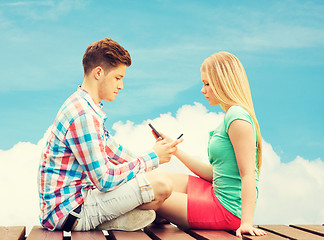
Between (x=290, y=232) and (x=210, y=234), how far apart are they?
702 millimetres

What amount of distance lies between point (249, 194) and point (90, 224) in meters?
1.08

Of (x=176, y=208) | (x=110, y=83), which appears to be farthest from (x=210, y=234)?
(x=110, y=83)

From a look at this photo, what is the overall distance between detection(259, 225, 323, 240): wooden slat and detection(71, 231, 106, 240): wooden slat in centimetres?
A: 131

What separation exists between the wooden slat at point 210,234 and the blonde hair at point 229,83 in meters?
0.60

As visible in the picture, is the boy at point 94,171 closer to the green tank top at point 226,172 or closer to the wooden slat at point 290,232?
the green tank top at point 226,172

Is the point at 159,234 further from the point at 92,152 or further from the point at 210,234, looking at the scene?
the point at 92,152

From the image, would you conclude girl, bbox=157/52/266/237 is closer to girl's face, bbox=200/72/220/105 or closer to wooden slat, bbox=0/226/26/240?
girl's face, bbox=200/72/220/105

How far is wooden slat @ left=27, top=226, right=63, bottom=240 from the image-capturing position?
2776mm

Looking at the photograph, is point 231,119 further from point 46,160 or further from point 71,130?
point 46,160

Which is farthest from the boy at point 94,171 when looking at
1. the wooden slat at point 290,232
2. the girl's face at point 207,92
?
the wooden slat at point 290,232

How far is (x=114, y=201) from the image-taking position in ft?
9.61

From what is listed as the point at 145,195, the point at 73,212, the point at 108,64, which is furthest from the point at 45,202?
the point at 108,64

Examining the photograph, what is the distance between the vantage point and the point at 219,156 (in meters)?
3.14

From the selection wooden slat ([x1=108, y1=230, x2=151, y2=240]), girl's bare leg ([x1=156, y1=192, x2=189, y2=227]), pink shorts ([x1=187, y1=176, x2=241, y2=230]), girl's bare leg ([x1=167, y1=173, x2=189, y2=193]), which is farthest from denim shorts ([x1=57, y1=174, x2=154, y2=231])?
girl's bare leg ([x1=167, y1=173, x2=189, y2=193])
